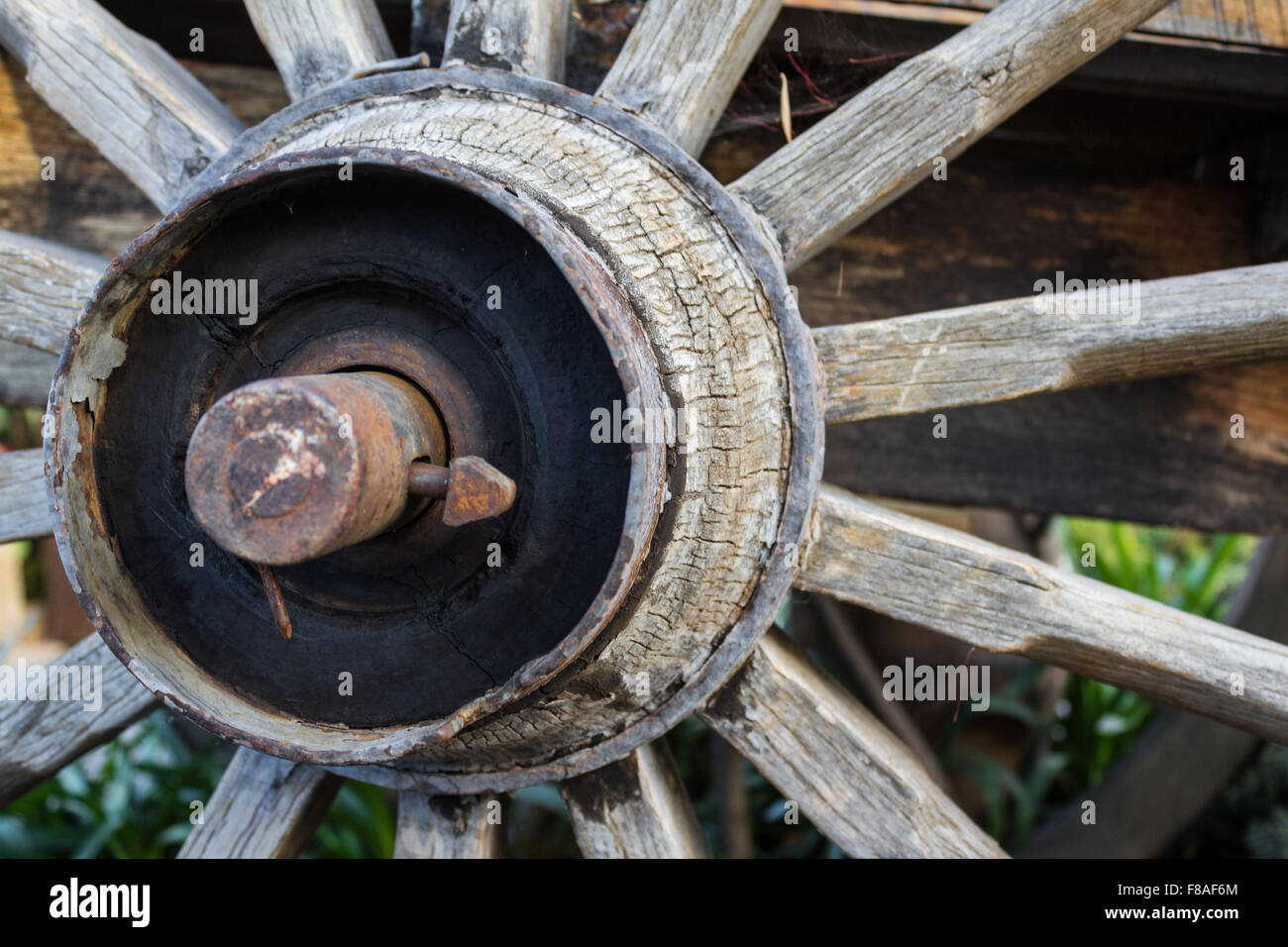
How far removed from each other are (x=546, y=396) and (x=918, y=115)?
21.5 inches

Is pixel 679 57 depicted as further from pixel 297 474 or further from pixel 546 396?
pixel 297 474

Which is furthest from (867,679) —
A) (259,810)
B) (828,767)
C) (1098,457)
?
(259,810)

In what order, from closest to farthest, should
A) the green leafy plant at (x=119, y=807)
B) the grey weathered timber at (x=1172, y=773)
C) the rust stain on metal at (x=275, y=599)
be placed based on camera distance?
1. the rust stain on metal at (x=275, y=599)
2. the grey weathered timber at (x=1172, y=773)
3. the green leafy plant at (x=119, y=807)

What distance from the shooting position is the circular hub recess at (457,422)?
1019mm

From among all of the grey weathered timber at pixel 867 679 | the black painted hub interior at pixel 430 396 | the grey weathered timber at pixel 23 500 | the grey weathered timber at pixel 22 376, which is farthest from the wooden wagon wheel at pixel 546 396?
the grey weathered timber at pixel 867 679

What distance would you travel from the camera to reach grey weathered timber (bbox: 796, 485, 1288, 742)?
1.18 metres

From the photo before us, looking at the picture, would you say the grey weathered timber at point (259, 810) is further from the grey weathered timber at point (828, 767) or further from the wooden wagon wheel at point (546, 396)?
the grey weathered timber at point (828, 767)

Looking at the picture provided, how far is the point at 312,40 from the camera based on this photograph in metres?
1.26

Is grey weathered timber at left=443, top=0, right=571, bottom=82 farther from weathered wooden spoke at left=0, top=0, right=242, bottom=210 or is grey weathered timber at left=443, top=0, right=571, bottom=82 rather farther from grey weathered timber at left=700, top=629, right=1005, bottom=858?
grey weathered timber at left=700, top=629, right=1005, bottom=858

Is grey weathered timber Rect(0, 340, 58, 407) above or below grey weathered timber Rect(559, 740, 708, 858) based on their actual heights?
above

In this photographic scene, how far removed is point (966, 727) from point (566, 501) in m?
2.18

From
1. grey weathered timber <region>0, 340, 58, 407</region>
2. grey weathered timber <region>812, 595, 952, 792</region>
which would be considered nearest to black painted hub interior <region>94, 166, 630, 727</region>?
grey weathered timber <region>0, 340, 58, 407</region>

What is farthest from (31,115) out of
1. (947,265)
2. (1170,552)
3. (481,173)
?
(1170,552)
